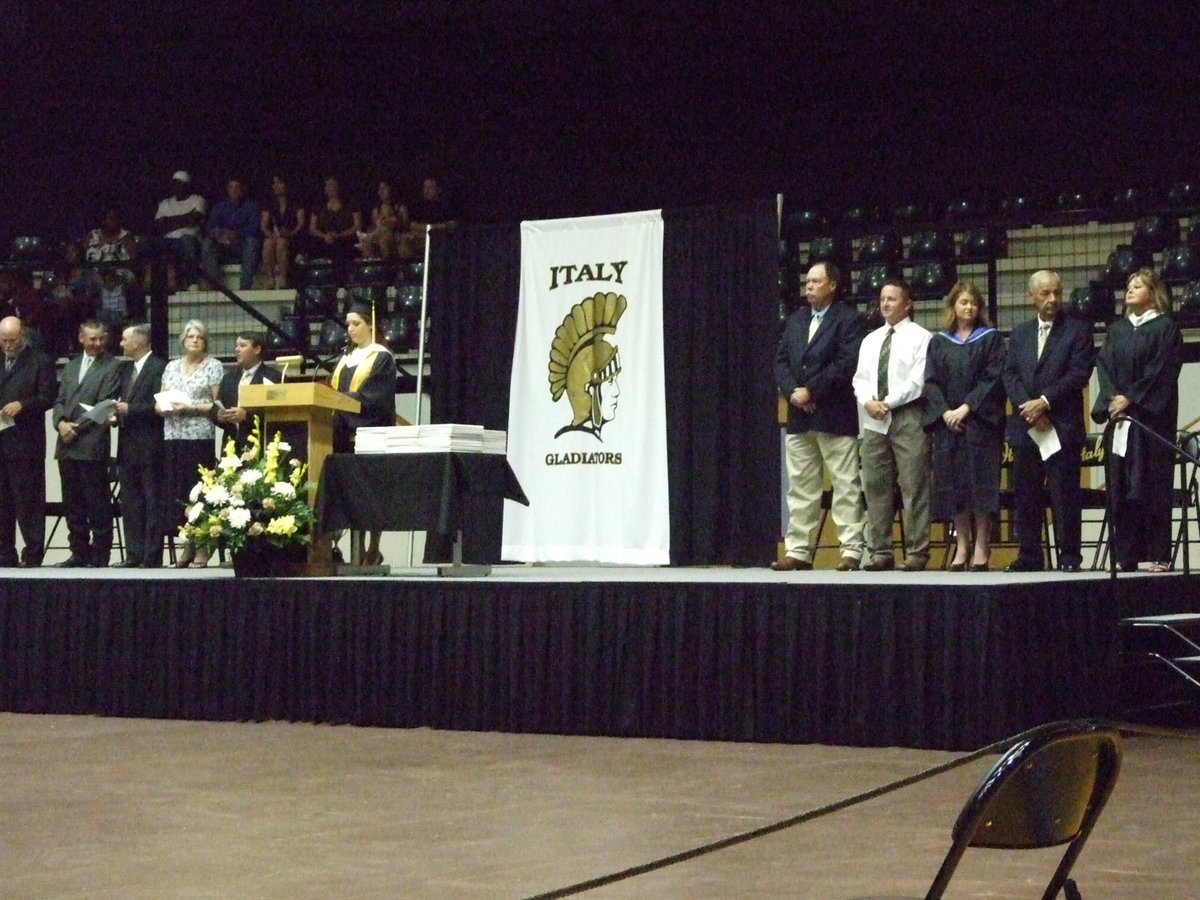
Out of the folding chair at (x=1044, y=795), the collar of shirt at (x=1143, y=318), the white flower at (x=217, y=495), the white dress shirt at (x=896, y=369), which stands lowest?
the folding chair at (x=1044, y=795)

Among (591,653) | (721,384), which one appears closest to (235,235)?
(721,384)

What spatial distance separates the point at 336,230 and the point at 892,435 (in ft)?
24.0

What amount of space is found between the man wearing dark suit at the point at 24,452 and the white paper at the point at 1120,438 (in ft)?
18.3

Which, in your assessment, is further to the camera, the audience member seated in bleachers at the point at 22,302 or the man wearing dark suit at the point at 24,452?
the audience member seated in bleachers at the point at 22,302

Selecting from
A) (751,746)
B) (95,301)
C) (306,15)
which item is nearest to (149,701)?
(751,746)

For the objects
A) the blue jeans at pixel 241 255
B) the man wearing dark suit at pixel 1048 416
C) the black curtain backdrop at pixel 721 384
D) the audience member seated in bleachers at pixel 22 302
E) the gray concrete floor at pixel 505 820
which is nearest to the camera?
the gray concrete floor at pixel 505 820

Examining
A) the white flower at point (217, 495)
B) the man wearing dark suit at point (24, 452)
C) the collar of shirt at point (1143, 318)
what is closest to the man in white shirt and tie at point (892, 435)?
the collar of shirt at point (1143, 318)

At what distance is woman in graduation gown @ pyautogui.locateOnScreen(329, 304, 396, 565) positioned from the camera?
8.34 metres

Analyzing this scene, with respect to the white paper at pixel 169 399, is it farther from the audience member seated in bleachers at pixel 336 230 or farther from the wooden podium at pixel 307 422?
the audience member seated in bleachers at pixel 336 230

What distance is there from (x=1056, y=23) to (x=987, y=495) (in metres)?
6.91

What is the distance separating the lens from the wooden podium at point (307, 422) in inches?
295

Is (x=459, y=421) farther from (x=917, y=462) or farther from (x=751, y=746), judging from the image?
(x=751, y=746)

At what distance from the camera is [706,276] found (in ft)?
29.5

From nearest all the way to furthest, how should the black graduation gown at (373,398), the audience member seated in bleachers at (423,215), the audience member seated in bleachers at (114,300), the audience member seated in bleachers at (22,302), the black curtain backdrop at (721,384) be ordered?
the black graduation gown at (373,398)
the black curtain backdrop at (721,384)
the audience member seated in bleachers at (22,302)
the audience member seated in bleachers at (114,300)
the audience member seated in bleachers at (423,215)
